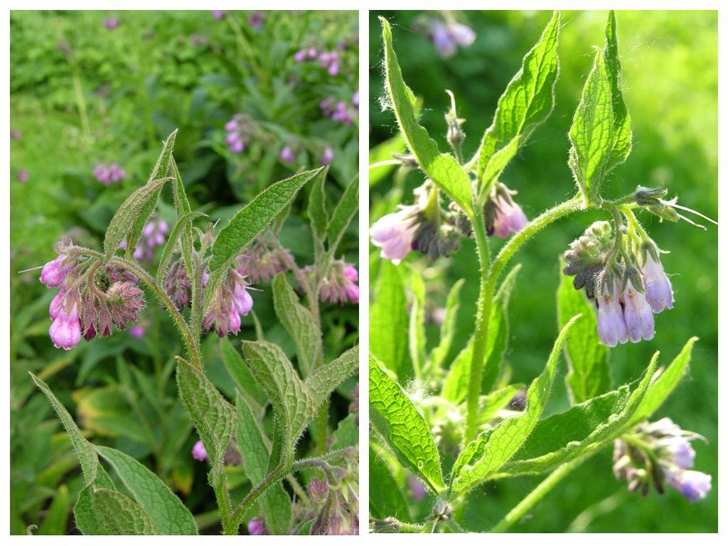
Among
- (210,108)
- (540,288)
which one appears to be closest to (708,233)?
(540,288)

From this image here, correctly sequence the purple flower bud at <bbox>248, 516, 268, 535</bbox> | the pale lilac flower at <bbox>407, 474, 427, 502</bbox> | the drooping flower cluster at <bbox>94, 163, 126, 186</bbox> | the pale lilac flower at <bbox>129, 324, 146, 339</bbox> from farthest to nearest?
the drooping flower cluster at <bbox>94, 163, 126, 186</bbox> < the pale lilac flower at <bbox>129, 324, 146, 339</bbox> < the pale lilac flower at <bbox>407, 474, 427, 502</bbox> < the purple flower bud at <bbox>248, 516, 268, 535</bbox>

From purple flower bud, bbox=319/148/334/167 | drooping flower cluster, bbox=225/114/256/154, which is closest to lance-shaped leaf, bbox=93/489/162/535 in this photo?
purple flower bud, bbox=319/148/334/167

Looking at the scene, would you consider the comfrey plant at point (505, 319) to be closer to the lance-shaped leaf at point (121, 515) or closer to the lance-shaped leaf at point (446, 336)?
the lance-shaped leaf at point (446, 336)

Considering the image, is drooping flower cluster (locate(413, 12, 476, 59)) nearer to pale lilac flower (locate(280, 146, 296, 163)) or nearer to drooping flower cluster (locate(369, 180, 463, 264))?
pale lilac flower (locate(280, 146, 296, 163))

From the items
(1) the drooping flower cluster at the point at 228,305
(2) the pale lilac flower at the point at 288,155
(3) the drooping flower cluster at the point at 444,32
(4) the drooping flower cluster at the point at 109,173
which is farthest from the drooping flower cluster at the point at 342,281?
(4) the drooping flower cluster at the point at 109,173

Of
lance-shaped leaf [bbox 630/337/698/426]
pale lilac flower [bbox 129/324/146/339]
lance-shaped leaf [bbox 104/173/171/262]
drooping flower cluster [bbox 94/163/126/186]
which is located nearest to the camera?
lance-shaped leaf [bbox 104/173/171/262]

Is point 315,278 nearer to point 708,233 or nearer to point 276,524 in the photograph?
point 276,524

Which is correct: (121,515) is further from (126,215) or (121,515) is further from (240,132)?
(240,132)
